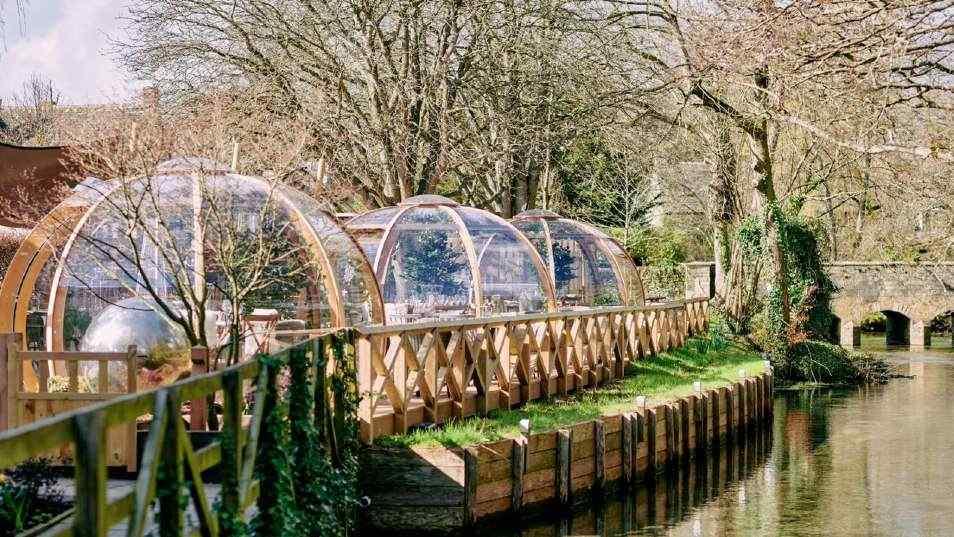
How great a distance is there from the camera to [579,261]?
25609mm

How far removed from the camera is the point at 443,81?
82.1 feet

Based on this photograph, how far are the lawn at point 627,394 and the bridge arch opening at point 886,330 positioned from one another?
17.0 m

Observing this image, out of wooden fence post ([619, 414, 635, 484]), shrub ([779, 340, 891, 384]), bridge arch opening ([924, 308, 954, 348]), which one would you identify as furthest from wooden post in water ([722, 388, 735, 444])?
bridge arch opening ([924, 308, 954, 348])

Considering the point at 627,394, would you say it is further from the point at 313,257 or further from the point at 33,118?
the point at 33,118

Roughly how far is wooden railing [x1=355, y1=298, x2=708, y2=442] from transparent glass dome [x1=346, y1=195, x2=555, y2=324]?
1.51m

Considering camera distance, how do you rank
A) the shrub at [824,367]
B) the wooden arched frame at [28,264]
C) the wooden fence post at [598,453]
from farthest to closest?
the shrub at [824,367] → the wooden fence post at [598,453] → the wooden arched frame at [28,264]

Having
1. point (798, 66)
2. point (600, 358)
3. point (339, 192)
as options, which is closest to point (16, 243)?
point (339, 192)

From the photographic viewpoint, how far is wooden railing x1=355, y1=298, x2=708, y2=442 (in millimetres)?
12390

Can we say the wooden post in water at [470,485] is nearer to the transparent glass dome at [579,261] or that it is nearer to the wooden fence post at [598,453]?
the wooden fence post at [598,453]

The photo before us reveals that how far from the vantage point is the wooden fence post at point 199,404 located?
1108cm

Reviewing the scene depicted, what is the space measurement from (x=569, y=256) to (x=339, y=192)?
274 inches

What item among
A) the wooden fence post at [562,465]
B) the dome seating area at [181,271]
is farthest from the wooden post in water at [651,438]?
the dome seating area at [181,271]

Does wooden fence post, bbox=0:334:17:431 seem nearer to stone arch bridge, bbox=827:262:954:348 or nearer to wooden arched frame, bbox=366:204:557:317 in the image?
wooden arched frame, bbox=366:204:557:317

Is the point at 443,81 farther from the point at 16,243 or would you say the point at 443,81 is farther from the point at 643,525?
the point at 643,525
